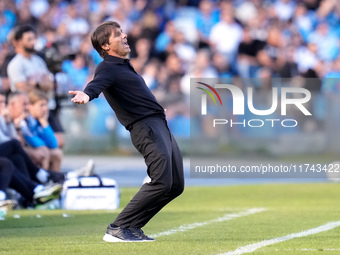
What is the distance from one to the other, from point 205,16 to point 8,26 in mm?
5113

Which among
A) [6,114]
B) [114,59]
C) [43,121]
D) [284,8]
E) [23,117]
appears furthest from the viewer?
[284,8]

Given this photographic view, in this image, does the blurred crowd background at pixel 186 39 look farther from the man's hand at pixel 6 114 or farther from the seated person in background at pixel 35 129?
the man's hand at pixel 6 114

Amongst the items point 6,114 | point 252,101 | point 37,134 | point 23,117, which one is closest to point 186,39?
point 252,101

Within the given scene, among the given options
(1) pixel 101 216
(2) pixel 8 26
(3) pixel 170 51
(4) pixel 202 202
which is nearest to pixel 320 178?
(4) pixel 202 202

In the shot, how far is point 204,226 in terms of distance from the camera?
908cm

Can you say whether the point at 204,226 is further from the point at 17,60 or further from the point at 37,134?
the point at 17,60

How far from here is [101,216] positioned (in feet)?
33.7

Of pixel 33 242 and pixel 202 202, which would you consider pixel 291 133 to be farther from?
pixel 33 242

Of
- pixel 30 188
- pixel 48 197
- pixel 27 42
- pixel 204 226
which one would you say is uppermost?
pixel 27 42

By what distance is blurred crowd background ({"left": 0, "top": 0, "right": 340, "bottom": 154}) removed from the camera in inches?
775

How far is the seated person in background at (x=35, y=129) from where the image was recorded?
12539 mm

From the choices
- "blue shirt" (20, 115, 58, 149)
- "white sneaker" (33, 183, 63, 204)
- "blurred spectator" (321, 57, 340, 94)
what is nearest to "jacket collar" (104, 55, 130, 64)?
"white sneaker" (33, 183, 63, 204)

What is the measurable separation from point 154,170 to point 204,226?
85.0 inches

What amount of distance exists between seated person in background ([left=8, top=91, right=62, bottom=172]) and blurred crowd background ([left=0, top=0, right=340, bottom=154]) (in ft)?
19.1
